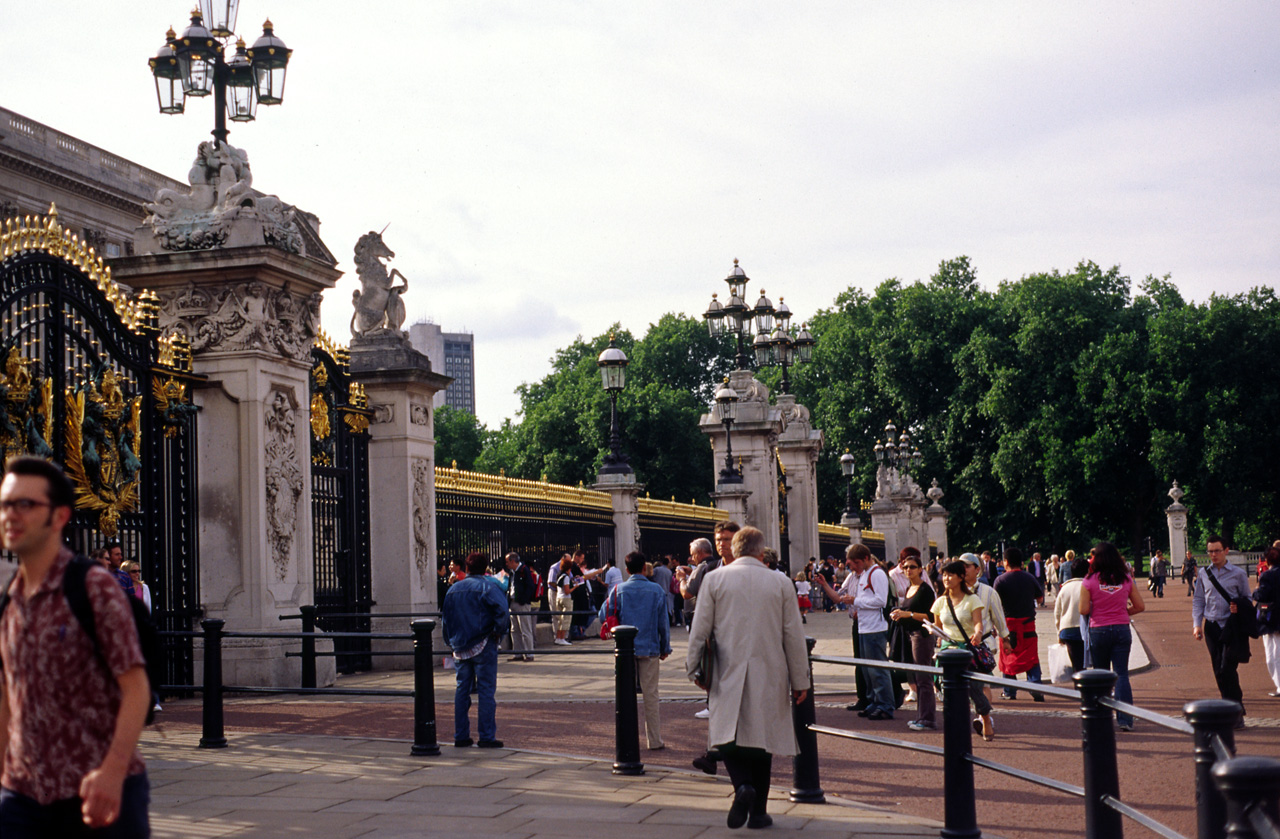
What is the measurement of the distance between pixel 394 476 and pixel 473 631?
6.98 meters

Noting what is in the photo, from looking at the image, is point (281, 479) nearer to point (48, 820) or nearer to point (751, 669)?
point (751, 669)

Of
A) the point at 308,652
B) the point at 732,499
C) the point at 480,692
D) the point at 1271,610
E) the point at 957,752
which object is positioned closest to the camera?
the point at 957,752

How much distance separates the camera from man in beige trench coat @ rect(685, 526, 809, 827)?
7.38 m

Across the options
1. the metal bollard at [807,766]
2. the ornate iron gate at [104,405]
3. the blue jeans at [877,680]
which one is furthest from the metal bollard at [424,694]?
the blue jeans at [877,680]

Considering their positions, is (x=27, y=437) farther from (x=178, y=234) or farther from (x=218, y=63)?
(x=218, y=63)

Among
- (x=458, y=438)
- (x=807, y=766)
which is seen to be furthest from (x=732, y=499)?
(x=458, y=438)

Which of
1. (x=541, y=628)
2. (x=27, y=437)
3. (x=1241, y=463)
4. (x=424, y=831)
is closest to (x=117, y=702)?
(x=424, y=831)

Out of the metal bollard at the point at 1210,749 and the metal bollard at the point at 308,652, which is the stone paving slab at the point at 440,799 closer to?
the metal bollard at the point at 308,652

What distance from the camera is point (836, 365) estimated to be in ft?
203

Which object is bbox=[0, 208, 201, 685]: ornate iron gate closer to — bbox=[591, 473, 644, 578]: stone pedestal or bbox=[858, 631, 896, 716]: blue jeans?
bbox=[858, 631, 896, 716]: blue jeans

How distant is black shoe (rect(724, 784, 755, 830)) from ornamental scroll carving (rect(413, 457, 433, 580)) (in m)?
10.6

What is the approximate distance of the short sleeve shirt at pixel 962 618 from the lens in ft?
37.2

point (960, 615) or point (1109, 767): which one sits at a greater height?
point (960, 615)

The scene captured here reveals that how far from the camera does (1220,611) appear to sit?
1211cm
